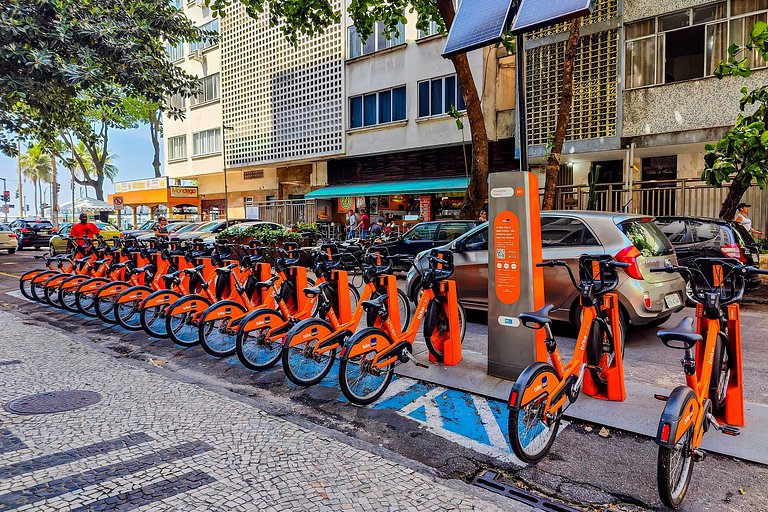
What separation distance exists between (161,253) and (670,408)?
27.2ft

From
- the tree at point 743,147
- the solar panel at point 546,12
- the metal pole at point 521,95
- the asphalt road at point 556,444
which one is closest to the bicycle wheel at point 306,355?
the asphalt road at point 556,444

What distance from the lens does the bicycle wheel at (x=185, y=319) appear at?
6902 millimetres

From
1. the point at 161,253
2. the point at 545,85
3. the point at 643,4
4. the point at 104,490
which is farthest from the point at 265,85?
the point at 104,490

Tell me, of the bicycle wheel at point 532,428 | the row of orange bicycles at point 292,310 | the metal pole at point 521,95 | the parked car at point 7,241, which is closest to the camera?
the bicycle wheel at point 532,428

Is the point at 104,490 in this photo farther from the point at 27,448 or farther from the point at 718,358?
the point at 718,358

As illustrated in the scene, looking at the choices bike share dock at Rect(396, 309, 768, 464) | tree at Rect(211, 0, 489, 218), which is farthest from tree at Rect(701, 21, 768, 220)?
tree at Rect(211, 0, 489, 218)

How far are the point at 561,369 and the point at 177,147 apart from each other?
33176 millimetres

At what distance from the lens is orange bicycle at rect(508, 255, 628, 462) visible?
350cm

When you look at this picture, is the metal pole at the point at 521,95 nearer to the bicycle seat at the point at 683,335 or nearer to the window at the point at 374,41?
the bicycle seat at the point at 683,335

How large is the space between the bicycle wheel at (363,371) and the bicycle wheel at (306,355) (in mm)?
618

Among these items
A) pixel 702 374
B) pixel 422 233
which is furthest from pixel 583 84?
pixel 702 374

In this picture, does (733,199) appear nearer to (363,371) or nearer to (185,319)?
(363,371)

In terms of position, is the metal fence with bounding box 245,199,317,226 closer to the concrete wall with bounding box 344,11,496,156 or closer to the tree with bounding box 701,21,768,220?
the concrete wall with bounding box 344,11,496,156

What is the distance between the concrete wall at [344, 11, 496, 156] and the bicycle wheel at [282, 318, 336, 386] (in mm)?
14944
